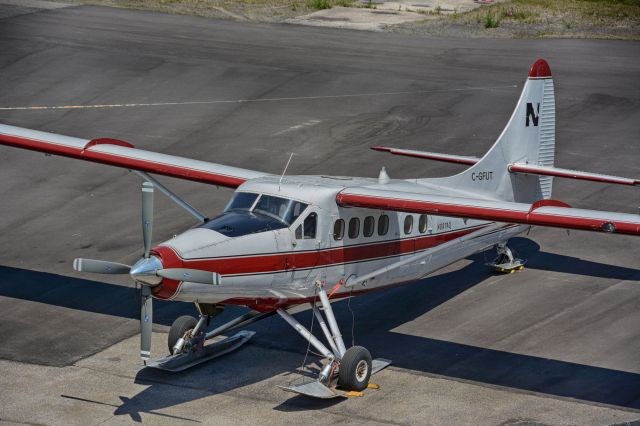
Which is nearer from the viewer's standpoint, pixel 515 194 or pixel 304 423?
pixel 304 423

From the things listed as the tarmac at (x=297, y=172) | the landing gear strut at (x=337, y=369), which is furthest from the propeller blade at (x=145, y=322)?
the landing gear strut at (x=337, y=369)

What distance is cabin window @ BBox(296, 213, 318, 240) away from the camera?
18984 millimetres

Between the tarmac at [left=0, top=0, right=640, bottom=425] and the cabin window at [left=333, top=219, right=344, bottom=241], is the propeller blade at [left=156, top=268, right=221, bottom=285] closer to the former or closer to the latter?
the tarmac at [left=0, top=0, right=640, bottom=425]

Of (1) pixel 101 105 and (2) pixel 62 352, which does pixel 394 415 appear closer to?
(2) pixel 62 352

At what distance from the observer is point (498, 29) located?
4322cm

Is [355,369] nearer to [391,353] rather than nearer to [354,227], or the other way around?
[391,353]

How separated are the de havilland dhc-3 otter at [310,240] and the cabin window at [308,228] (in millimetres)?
22

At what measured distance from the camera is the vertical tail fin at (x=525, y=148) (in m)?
23.1

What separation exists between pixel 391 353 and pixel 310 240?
8.98ft

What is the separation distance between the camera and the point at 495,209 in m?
18.8

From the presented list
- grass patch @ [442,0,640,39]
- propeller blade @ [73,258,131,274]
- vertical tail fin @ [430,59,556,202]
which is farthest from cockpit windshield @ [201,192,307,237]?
grass patch @ [442,0,640,39]

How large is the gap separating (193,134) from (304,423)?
1655cm

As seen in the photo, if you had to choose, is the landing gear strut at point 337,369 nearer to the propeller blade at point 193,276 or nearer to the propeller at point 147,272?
the propeller blade at point 193,276

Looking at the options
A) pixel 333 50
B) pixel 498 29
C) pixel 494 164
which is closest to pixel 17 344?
pixel 494 164
